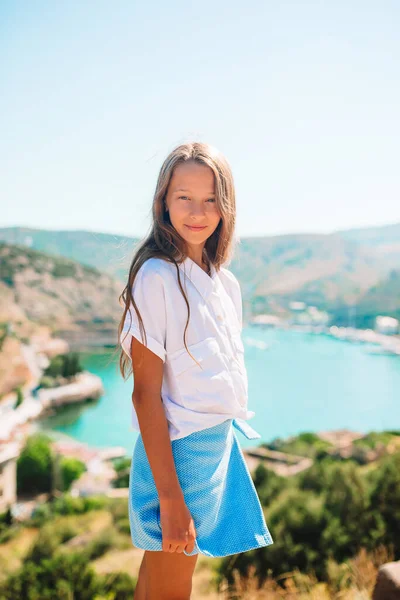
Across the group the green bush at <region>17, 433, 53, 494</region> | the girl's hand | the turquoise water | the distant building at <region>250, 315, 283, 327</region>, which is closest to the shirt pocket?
the girl's hand

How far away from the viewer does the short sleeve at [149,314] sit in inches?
24.5

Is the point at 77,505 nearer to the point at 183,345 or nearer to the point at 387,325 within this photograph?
the point at 183,345

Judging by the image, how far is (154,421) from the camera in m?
0.62

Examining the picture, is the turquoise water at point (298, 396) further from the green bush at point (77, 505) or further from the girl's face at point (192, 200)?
the girl's face at point (192, 200)

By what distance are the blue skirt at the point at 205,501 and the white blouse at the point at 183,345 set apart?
3 cm

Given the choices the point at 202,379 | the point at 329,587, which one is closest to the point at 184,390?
the point at 202,379

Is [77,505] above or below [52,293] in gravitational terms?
below

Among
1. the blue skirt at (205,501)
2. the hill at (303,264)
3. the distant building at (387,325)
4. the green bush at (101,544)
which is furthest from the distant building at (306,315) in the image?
the blue skirt at (205,501)

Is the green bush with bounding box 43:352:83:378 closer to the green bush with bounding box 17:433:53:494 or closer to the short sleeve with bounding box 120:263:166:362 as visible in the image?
the green bush with bounding box 17:433:53:494

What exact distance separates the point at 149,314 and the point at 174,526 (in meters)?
0.25

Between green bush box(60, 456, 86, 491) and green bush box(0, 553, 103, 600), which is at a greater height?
green bush box(0, 553, 103, 600)

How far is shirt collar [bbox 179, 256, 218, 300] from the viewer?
0.69 meters

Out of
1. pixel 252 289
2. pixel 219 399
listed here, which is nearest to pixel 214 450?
pixel 219 399

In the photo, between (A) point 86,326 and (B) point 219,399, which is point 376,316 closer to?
(A) point 86,326
